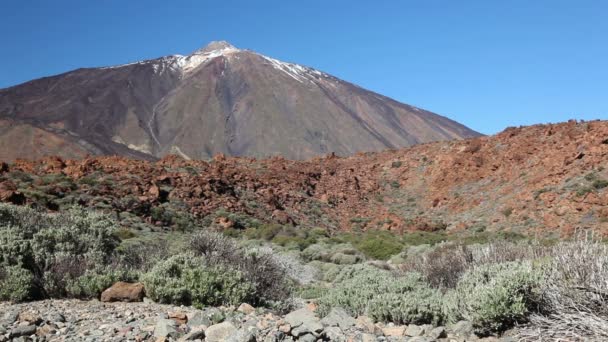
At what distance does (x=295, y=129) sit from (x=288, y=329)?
119402 millimetres

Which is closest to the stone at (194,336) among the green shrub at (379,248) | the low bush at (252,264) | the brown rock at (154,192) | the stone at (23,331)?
the stone at (23,331)

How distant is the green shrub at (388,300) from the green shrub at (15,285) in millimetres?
3434

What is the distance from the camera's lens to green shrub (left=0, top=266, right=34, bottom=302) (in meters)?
6.06

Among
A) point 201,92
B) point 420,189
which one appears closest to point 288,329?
point 420,189

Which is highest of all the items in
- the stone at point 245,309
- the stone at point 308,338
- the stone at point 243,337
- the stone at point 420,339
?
the stone at point 243,337

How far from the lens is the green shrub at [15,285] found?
6.06 m

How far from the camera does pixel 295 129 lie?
12356 centimetres

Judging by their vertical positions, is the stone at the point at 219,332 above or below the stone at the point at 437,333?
above

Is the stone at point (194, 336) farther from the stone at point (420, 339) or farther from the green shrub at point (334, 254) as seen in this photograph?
the green shrub at point (334, 254)

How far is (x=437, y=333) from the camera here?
5289mm

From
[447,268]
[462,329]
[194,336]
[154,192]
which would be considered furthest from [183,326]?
[154,192]

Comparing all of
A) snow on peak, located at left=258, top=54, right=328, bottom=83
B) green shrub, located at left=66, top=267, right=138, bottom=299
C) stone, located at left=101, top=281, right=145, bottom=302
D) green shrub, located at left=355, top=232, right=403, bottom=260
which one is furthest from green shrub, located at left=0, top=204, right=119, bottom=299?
snow on peak, located at left=258, top=54, right=328, bottom=83

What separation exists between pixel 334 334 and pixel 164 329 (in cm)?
151

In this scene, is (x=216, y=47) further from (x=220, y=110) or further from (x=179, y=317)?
(x=179, y=317)
